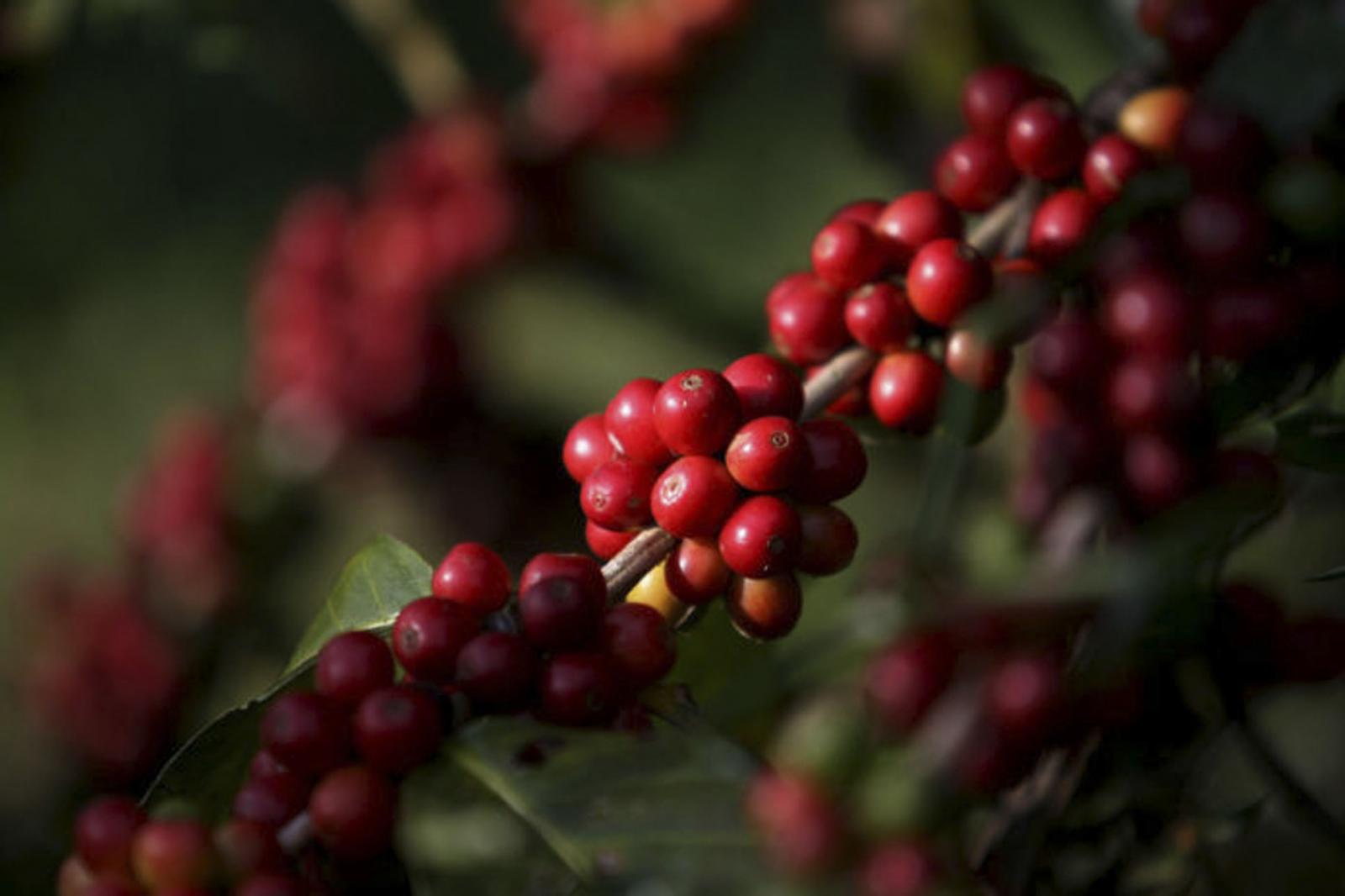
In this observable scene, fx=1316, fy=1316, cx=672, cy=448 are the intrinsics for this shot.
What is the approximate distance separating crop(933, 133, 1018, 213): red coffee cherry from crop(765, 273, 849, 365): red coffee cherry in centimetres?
13

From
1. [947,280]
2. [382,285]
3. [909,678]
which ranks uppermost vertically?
[382,285]

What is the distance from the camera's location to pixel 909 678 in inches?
26.8

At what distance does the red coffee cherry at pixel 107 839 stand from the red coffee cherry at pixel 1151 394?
604mm

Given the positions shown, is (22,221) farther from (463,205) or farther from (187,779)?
(187,779)

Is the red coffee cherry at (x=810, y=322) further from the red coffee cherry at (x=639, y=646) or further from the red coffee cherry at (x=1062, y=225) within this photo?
the red coffee cherry at (x=639, y=646)

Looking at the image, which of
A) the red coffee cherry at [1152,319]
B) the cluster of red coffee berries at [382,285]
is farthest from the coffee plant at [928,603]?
the cluster of red coffee berries at [382,285]

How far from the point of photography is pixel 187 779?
816 millimetres

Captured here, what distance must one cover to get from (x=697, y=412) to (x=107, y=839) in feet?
1.36

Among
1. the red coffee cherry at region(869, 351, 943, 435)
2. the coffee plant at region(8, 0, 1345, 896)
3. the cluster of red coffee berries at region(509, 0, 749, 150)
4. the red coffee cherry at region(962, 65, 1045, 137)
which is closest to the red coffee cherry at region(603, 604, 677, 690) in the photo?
the coffee plant at region(8, 0, 1345, 896)

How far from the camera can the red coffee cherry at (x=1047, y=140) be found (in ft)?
2.98

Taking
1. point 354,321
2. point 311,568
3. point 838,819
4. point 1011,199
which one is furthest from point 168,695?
point 838,819

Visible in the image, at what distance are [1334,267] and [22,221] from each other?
151 inches

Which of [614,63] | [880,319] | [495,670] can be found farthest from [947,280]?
[614,63]

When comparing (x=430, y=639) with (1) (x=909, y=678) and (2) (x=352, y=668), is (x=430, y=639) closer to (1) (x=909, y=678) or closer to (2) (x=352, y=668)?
(2) (x=352, y=668)
